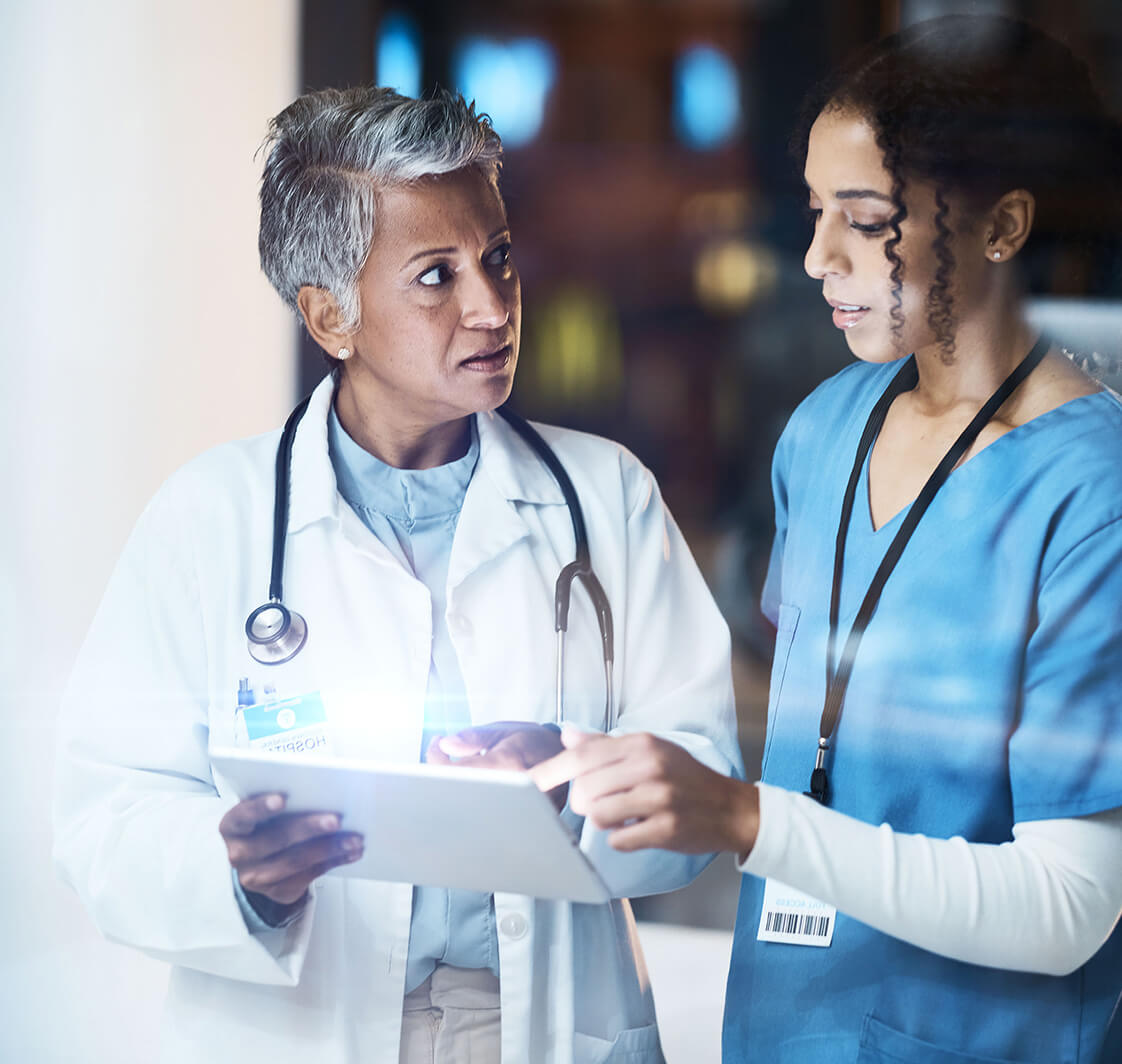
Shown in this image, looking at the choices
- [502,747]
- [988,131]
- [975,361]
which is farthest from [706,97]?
[502,747]

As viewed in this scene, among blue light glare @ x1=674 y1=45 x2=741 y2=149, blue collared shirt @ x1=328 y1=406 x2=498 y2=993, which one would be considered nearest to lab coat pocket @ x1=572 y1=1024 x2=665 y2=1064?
blue collared shirt @ x1=328 y1=406 x2=498 y2=993

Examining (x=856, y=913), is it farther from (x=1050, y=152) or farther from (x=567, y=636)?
(x=1050, y=152)

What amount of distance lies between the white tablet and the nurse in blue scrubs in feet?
0.27

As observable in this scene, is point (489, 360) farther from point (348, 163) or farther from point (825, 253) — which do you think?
point (825, 253)

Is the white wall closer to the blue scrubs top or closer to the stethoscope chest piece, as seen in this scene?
the stethoscope chest piece

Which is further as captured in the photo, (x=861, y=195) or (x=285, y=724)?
(x=285, y=724)

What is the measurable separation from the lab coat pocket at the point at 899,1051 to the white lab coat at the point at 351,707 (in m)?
0.26

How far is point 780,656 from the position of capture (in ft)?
4.30

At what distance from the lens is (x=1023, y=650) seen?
3.69 ft

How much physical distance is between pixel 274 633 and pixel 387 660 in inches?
5.5

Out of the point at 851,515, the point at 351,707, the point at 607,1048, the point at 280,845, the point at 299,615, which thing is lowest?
the point at 607,1048

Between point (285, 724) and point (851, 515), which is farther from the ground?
point (851, 515)

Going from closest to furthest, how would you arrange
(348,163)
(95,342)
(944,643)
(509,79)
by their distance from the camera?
(944,643)
(348,163)
(509,79)
(95,342)

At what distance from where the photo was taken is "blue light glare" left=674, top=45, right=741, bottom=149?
Answer: 4.46 ft
